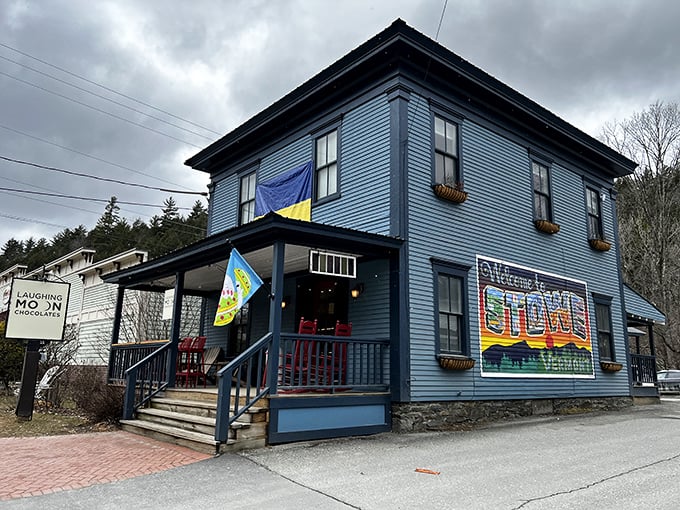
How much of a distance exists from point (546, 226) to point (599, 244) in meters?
2.44

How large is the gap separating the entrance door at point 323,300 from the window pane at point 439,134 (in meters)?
3.10

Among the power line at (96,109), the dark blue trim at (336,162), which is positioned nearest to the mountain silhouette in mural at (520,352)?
the dark blue trim at (336,162)

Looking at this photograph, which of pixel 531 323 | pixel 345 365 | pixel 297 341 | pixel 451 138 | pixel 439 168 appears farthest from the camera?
pixel 531 323

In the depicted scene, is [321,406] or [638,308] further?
[638,308]

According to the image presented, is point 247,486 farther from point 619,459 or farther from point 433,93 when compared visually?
point 433,93

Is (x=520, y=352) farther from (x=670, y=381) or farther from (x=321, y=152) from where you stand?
(x=670, y=381)

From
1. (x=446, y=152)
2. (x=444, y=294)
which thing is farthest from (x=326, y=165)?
(x=444, y=294)

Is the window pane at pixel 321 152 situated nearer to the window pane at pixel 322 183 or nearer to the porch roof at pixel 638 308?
the window pane at pixel 322 183

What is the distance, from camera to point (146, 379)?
10.5 metres

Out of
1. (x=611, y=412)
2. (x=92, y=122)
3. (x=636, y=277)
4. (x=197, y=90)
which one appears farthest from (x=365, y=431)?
(x=636, y=277)

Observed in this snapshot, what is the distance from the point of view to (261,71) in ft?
52.7

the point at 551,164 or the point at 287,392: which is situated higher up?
the point at 551,164

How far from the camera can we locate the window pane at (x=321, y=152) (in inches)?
435

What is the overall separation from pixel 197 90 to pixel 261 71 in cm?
239
